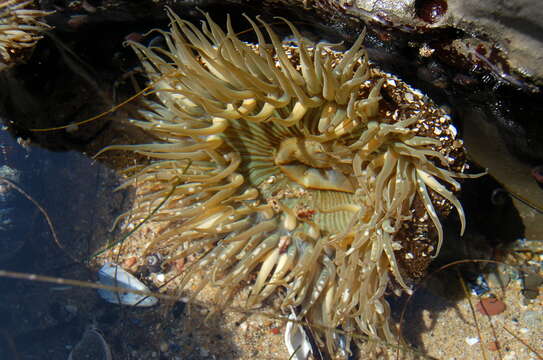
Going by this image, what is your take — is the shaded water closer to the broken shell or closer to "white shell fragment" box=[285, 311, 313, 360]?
the broken shell

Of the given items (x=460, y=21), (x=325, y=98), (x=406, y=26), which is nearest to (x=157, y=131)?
(x=325, y=98)

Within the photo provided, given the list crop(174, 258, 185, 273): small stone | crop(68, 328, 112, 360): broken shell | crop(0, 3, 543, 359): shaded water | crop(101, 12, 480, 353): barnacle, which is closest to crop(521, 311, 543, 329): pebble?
crop(0, 3, 543, 359): shaded water

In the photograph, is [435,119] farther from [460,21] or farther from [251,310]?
[251,310]

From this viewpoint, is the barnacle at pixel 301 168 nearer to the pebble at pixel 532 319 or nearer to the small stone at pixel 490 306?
the small stone at pixel 490 306

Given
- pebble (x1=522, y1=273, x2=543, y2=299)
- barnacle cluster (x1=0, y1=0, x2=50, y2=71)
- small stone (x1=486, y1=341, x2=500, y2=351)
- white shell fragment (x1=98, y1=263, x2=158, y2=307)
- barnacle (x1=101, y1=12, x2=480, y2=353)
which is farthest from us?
pebble (x1=522, y1=273, x2=543, y2=299)

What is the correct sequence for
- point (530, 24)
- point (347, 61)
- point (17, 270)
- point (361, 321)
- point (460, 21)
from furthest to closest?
1. point (17, 270)
2. point (361, 321)
3. point (347, 61)
4. point (460, 21)
5. point (530, 24)

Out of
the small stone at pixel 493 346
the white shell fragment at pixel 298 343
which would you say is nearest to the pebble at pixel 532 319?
the small stone at pixel 493 346

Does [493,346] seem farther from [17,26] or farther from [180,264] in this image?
[17,26]
